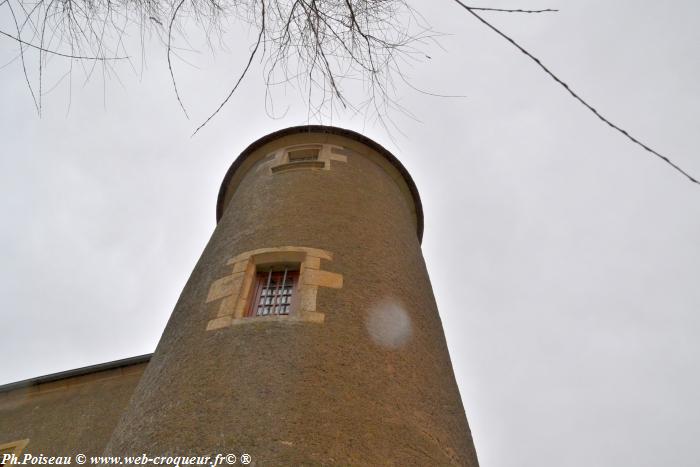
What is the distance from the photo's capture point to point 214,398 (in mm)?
3904

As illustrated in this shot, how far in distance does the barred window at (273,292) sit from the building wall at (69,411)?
4.69m

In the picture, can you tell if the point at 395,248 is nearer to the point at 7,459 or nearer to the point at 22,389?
the point at 7,459

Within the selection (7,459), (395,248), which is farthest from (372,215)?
(7,459)

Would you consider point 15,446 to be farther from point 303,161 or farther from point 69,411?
point 303,161

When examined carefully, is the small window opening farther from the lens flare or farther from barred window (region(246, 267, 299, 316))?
the lens flare

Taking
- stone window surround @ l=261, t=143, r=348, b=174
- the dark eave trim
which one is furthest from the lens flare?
the dark eave trim

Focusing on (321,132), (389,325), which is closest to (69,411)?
(321,132)

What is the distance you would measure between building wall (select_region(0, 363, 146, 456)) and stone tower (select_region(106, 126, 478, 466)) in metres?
3.83

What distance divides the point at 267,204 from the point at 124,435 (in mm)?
3519

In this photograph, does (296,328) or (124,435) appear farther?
(296,328)

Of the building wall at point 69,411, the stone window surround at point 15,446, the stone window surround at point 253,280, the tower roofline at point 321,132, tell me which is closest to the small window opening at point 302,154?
the tower roofline at point 321,132

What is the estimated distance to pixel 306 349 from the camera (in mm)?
4297

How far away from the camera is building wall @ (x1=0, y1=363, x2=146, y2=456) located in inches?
323

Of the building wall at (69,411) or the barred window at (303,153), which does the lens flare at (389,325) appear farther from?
the building wall at (69,411)
